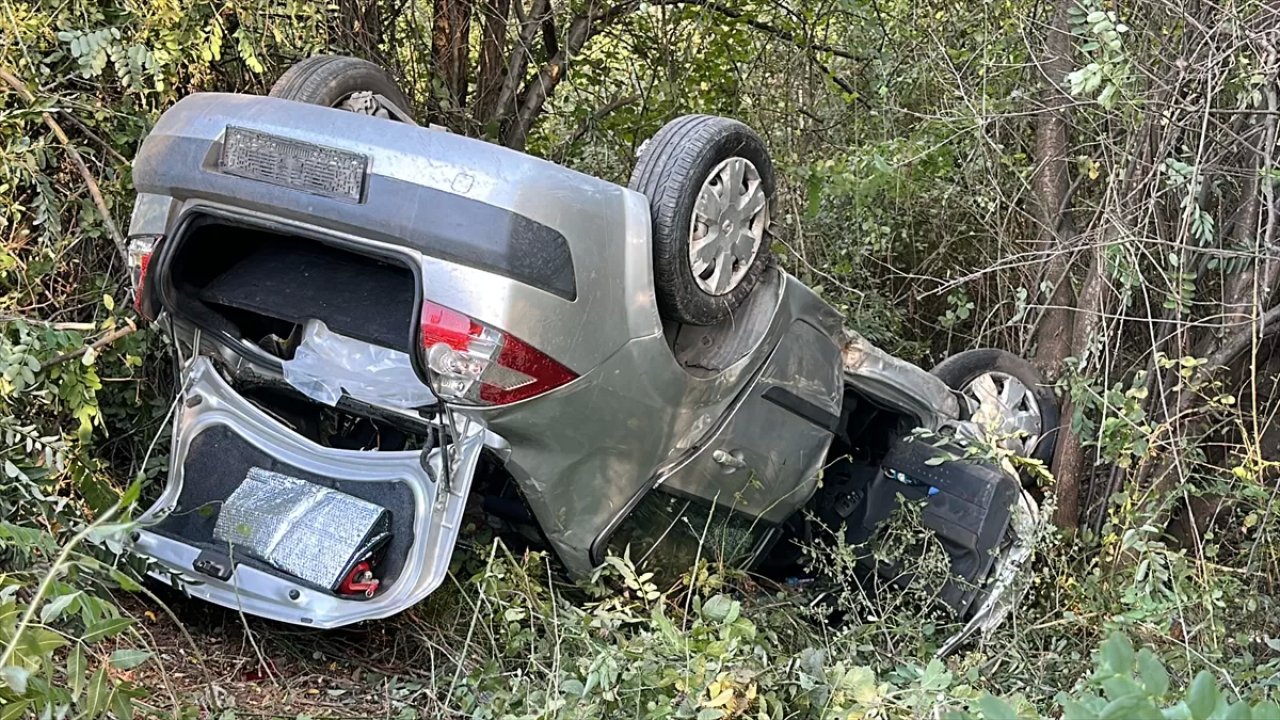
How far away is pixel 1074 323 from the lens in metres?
4.41

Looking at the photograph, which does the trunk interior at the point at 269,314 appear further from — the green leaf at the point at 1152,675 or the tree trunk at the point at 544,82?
the tree trunk at the point at 544,82

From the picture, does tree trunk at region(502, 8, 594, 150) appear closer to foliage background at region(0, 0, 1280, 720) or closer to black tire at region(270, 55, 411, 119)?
foliage background at region(0, 0, 1280, 720)

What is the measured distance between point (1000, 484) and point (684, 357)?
1476mm

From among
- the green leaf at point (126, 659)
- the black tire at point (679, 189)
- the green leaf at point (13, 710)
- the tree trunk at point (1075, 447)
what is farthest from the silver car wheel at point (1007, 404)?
the green leaf at point (13, 710)

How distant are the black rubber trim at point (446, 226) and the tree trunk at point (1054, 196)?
2.48 meters

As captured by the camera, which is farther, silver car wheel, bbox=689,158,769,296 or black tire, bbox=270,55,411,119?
black tire, bbox=270,55,411,119

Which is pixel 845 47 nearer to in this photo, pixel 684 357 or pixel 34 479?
pixel 684 357

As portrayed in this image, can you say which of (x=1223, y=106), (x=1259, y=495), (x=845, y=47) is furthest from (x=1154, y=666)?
(x=845, y=47)

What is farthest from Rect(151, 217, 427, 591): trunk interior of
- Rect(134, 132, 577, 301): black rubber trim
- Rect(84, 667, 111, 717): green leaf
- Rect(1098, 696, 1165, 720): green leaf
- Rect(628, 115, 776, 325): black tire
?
Rect(1098, 696, 1165, 720): green leaf

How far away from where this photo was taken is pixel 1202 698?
1344mm

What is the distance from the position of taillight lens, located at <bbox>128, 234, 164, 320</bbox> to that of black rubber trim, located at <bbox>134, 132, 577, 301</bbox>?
0.42 metres

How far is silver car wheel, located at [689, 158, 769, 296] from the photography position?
2975 mm

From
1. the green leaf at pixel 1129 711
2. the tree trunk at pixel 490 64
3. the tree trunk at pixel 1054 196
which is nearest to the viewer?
the green leaf at pixel 1129 711

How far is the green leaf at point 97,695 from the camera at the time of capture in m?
1.96
